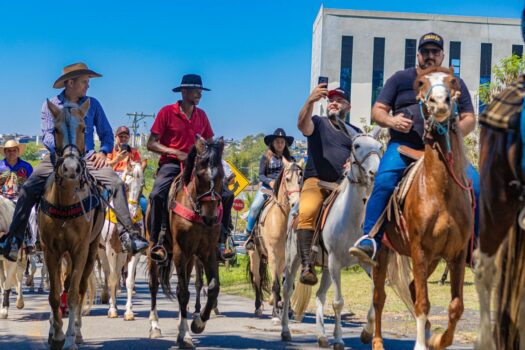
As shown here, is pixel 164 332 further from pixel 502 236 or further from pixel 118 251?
pixel 502 236

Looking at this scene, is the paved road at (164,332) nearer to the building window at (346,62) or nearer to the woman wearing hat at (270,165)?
the woman wearing hat at (270,165)

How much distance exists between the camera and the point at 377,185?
970 centimetres

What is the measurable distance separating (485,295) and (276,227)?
1032 cm

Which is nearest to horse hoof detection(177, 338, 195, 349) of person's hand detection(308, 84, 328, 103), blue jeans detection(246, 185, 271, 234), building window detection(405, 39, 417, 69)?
person's hand detection(308, 84, 328, 103)

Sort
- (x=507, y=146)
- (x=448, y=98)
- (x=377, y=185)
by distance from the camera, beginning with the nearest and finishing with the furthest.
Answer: (x=507, y=146) < (x=448, y=98) < (x=377, y=185)

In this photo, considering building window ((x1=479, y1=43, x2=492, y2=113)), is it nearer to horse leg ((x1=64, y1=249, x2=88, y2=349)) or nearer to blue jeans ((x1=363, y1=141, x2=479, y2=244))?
horse leg ((x1=64, y1=249, x2=88, y2=349))

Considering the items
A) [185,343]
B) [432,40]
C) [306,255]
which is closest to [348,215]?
[306,255]

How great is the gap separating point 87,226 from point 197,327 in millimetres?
2131

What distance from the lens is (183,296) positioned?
39.4 feet

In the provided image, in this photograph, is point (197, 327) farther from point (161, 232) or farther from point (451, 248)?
point (451, 248)

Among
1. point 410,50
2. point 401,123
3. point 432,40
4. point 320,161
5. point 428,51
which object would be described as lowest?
point 320,161

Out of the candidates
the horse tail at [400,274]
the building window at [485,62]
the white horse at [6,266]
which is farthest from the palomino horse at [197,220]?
the building window at [485,62]

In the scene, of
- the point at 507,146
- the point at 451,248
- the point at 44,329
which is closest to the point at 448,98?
the point at 451,248

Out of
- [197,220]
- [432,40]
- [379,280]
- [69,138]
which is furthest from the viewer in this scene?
[197,220]
